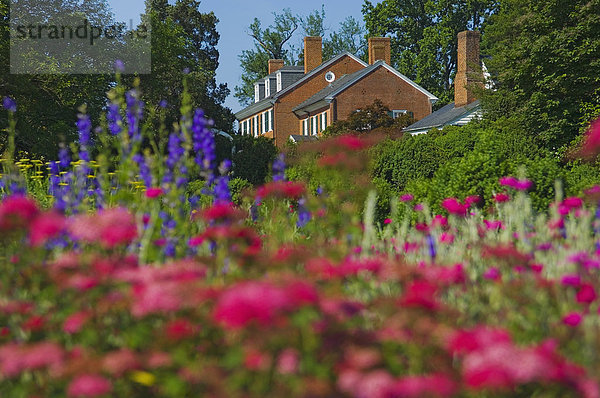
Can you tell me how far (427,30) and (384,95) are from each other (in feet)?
56.1

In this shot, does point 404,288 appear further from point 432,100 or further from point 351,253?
point 432,100

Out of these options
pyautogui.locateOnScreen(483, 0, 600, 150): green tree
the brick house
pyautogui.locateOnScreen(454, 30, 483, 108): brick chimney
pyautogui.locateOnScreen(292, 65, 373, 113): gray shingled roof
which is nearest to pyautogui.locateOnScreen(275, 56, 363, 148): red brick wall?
the brick house

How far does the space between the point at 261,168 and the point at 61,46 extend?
11.9 m

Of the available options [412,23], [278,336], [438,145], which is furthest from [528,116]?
[412,23]

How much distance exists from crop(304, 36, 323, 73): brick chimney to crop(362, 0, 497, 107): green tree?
36.0ft

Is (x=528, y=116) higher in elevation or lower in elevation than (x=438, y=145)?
higher

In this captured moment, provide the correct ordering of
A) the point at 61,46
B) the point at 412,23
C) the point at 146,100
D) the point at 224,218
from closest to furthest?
the point at 224,218
the point at 61,46
the point at 146,100
the point at 412,23

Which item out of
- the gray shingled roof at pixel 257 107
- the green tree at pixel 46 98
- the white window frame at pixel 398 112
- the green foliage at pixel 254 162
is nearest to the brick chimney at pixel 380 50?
the white window frame at pixel 398 112

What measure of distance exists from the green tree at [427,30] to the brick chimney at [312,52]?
10977mm

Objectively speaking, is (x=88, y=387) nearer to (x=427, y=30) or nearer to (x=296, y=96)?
(x=296, y=96)

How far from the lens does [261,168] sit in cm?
2186

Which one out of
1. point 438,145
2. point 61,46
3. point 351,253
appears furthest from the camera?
point 61,46

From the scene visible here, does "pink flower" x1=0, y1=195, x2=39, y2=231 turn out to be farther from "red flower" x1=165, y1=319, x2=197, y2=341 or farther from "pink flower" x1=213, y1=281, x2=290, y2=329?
"pink flower" x1=213, y1=281, x2=290, y2=329

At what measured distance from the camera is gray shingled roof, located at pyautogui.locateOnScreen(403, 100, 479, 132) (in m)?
32.1
